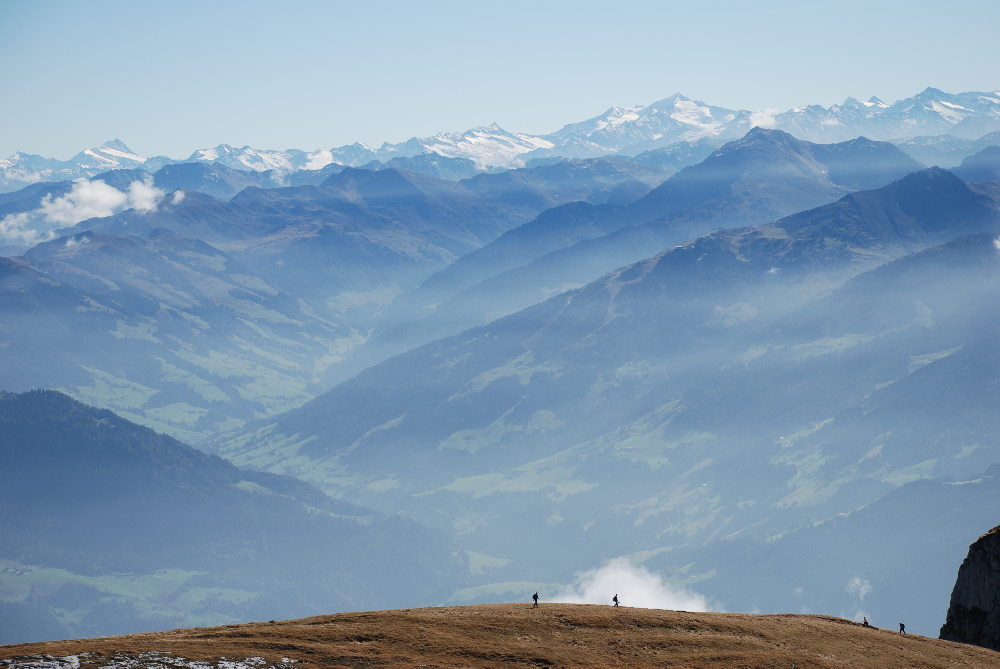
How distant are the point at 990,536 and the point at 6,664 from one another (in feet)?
358

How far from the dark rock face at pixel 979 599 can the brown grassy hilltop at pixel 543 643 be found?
938 cm

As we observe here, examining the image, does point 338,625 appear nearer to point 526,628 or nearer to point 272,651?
point 272,651

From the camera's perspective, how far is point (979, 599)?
128 m

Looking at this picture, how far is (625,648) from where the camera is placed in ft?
342

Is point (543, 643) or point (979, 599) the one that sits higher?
point (979, 599)

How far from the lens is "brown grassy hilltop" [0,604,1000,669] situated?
98438 millimetres

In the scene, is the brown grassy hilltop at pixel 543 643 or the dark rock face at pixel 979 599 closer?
the brown grassy hilltop at pixel 543 643

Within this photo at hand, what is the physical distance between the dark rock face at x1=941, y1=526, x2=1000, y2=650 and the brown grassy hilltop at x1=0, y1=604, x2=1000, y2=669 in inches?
369

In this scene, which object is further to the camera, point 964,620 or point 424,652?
point 964,620

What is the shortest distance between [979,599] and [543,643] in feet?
194

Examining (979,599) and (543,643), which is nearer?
(543,643)

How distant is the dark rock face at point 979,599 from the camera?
124938 millimetres

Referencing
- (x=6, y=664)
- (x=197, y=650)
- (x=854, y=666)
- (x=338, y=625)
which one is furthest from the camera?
(x=338, y=625)

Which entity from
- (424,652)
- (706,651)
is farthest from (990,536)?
(424,652)
